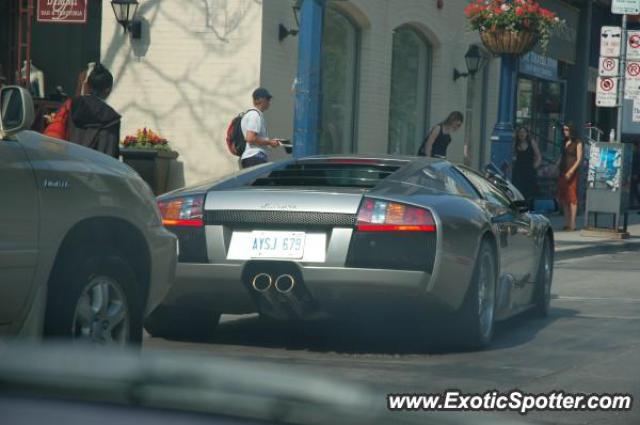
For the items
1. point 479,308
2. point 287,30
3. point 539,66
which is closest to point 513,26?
point 287,30

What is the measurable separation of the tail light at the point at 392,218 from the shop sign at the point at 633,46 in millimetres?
15051

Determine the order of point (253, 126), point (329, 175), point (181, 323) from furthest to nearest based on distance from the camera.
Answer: point (253, 126) < point (181, 323) < point (329, 175)

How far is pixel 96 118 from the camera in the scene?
9969 millimetres

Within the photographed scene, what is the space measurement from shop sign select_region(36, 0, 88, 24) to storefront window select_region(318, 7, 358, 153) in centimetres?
415

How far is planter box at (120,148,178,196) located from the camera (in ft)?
55.1

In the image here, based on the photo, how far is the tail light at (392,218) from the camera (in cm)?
727

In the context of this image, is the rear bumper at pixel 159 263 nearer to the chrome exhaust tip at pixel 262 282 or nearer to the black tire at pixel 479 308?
the chrome exhaust tip at pixel 262 282

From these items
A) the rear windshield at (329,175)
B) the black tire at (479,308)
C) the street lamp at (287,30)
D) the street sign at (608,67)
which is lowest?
the black tire at (479,308)

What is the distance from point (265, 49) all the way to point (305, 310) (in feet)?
32.6

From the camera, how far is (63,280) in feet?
18.5

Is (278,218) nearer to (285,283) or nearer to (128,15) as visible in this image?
(285,283)

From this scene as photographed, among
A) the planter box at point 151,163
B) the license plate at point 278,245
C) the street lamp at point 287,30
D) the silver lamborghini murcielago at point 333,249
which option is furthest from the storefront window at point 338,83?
the license plate at point 278,245

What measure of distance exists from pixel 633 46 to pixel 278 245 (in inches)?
609

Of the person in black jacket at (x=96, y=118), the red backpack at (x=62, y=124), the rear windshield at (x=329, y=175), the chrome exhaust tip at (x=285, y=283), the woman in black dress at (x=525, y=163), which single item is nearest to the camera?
the chrome exhaust tip at (x=285, y=283)
